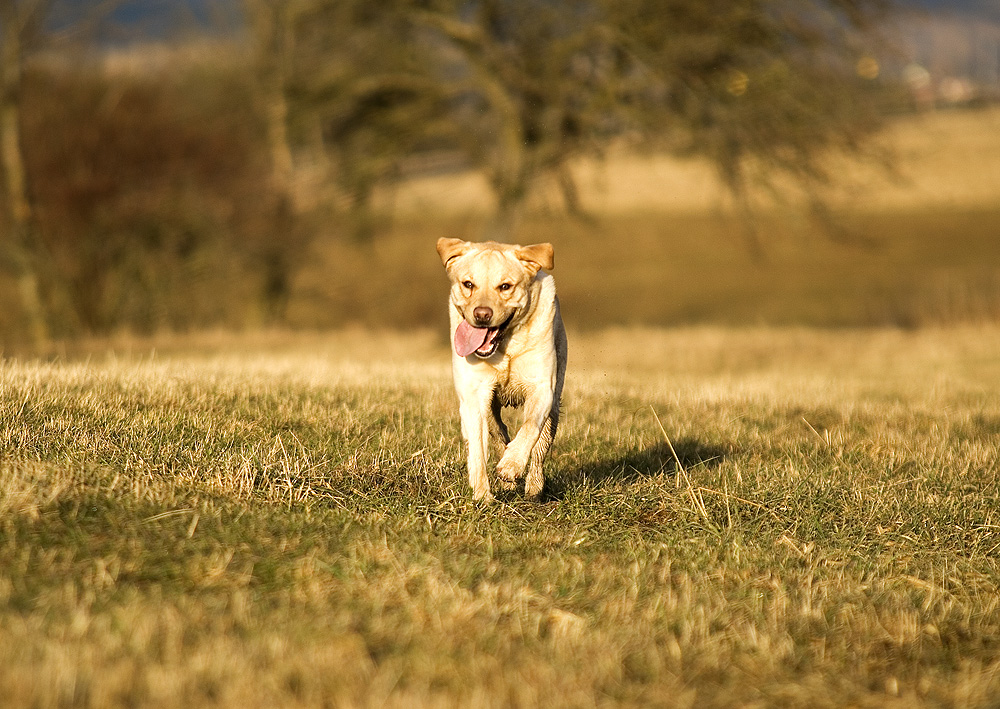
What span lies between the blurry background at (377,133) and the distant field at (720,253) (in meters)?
0.16

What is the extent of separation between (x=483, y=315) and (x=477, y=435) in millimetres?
590

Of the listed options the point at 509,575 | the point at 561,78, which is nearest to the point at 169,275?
the point at 561,78

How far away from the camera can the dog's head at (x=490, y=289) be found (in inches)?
185

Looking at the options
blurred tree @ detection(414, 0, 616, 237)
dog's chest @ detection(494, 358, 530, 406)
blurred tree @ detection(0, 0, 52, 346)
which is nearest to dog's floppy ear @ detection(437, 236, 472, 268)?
dog's chest @ detection(494, 358, 530, 406)

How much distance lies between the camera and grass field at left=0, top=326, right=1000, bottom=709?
113 inches

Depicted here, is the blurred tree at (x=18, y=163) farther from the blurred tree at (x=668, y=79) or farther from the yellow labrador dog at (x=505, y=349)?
the yellow labrador dog at (x=505, y=349)

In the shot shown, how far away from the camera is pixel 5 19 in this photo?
51.6 feet

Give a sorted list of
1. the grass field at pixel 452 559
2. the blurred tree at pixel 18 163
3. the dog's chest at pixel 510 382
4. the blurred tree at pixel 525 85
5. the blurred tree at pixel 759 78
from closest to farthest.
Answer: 1. the grass field at pixel 452 559
2. the dog's chest at pixel 510 382
3. the blurred tree at pixel 759 78
4. the blurred tree at pixel 525 85
5. the blurred tree at pixel 18 163

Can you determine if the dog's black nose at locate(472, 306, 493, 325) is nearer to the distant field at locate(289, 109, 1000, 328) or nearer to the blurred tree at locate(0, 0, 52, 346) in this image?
the distant field at locate(289, 109, 1000, 328)

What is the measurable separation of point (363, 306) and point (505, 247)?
16921mm

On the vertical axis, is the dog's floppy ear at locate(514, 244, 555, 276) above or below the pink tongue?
above

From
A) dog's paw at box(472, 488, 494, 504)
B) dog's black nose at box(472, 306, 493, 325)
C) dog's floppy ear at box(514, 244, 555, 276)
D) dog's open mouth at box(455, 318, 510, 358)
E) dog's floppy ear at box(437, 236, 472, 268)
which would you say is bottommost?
dog's paw at box(472, 488, 494, 504)

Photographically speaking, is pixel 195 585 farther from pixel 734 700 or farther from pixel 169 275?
pixel 169 275

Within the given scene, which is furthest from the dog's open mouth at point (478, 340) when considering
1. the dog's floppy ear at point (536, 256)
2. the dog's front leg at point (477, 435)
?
the dog's floppy ear at point (536, 256)
